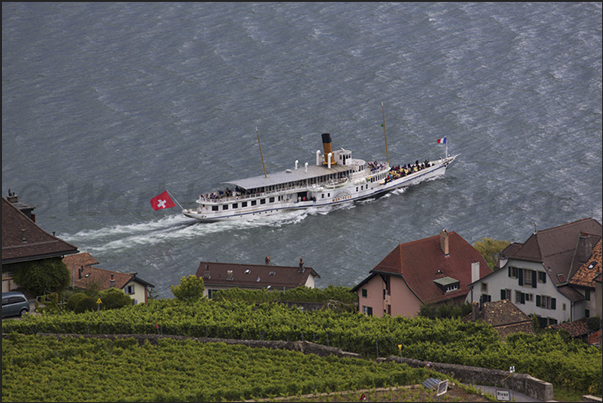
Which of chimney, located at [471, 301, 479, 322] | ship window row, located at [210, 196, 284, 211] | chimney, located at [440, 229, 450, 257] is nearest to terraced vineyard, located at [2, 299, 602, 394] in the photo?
chimney, located at [471, 301, 479, 322]

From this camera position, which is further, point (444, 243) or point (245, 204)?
point (245, 204)

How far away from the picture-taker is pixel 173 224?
114 metres

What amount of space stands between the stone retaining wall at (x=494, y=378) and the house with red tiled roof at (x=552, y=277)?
60.5 feet

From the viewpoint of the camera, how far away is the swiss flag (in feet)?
354

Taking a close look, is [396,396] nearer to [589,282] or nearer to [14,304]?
[589,282]

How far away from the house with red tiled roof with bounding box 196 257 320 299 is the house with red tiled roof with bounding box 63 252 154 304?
566cm

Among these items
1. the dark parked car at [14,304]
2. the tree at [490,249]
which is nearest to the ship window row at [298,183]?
the tree at [490,249]

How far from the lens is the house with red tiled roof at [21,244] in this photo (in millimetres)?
64938

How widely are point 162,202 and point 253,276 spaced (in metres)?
27.8

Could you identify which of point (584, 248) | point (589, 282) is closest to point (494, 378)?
point (589, 282)

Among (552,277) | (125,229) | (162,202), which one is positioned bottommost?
(552,277)

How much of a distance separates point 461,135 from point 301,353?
86446mm

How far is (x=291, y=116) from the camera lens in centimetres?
13612

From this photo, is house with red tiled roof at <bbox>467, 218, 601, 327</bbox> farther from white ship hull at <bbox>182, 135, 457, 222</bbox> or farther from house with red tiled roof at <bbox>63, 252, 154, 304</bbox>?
white ship hull at <bbox>182, 135, 457, 222</bbox>
